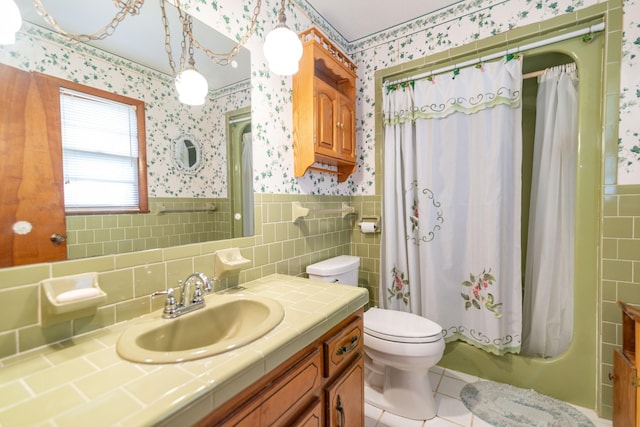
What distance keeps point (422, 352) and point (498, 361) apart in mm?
758

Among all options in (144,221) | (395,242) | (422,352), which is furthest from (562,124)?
(144,221)

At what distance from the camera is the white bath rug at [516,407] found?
1.44 metres

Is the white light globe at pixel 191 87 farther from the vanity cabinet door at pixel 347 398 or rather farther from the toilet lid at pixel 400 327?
the toilet lid at pixel 400 327

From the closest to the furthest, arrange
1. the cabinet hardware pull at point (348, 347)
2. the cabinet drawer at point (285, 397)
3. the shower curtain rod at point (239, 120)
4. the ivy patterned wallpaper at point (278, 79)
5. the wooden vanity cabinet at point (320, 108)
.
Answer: the cabinet drawer at point (285, 397) → the ivy patterned wallpaper at point (278, 79) → the cabinet hardware pull at point (348, 347) → the shower curtain rod at point (239, 120) → the wooden vanity cabinet at point (320, 108)

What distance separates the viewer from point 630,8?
1373mm

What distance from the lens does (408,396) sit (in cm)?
153

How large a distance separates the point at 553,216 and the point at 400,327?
1234mm

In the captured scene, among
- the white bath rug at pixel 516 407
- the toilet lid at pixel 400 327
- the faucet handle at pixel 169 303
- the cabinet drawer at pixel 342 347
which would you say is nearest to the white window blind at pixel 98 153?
the faucet handle at pixel 169 303

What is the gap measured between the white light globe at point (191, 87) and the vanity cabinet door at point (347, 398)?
4.03 ft

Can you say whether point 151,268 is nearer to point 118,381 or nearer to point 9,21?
point 118,381

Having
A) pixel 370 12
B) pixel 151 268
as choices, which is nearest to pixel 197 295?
pixel 151 268

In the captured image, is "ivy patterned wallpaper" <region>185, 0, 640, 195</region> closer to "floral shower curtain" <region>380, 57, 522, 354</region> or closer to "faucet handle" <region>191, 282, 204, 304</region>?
"floral shower curtain" <region>380, 57, 522, 354</region>

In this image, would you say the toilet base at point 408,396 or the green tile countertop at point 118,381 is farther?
the toilet base at point 408,396

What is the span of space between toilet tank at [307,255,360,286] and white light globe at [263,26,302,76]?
112cm
